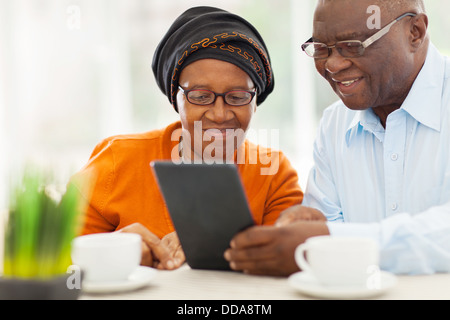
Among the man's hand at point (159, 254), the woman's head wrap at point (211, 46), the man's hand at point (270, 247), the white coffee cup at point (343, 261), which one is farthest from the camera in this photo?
the woman's head wrap at point (211, 46)

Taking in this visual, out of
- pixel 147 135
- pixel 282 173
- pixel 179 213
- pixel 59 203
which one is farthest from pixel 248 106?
pixel 59 203

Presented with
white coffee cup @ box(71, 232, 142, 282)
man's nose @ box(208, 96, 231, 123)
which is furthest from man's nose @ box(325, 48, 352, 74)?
white coffee cup @ box(71, 232, 142, 282)

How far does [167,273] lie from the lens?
→ 1.38 m

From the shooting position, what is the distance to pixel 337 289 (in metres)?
1.09

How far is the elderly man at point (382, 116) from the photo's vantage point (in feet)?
5.57

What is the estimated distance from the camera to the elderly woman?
6.13 feet

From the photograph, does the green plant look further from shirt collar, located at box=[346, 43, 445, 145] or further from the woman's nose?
shirt collar, located at box=[346, 43, 445, 145]

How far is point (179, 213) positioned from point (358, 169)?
0.81 m

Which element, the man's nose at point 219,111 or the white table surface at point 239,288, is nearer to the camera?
the white table surface at point 239,288

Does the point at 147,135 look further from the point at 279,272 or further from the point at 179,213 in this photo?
the point at 279,272

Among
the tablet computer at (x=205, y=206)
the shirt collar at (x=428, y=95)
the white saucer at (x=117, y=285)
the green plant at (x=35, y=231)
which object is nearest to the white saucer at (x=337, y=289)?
the tablet computer at (x=205, y=206)

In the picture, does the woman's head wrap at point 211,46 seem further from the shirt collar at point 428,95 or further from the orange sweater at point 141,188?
the shirt collar at point 428,95

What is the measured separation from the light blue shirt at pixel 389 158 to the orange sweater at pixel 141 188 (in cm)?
12

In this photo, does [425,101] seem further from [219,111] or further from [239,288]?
[239,288]
